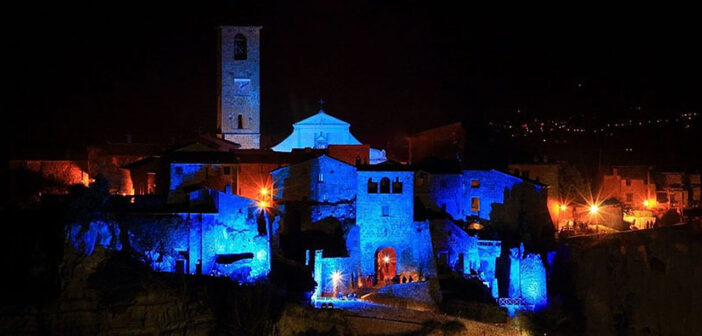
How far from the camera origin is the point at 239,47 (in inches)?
2163

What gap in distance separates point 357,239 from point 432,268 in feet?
12.6

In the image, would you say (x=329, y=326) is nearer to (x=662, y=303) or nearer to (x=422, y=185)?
(x=422, y=185)

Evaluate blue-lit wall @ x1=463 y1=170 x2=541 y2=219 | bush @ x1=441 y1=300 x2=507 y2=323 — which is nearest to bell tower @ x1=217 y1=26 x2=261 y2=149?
blue-lit wall @ x1=463 y1=170 x2=541 y2=219

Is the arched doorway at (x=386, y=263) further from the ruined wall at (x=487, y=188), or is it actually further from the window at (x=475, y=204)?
the ruined wall at (x=487, y=188)

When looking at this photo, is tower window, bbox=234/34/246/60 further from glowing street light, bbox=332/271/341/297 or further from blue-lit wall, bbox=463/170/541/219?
glowing street light, bbox=332/271/341/297

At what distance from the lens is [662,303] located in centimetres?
4597

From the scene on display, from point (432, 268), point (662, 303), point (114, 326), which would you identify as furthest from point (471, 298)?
point (114, 326)

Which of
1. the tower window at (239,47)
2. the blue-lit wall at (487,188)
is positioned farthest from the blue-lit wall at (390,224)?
the tower window at (239,47)

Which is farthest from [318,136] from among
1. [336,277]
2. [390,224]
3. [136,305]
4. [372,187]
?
[136,305]

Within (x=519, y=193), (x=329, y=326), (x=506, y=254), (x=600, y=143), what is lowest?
(x=329, y=326)

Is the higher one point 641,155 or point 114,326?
point 641,155

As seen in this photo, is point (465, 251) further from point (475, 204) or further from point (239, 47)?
point (239, 47)

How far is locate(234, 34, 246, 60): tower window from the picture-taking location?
54.8 meters

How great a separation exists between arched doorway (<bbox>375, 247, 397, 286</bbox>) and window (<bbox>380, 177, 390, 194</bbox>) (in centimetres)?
291
